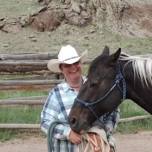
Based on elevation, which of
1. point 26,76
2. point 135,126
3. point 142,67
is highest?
point 142,67

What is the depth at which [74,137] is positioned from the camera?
4098mm

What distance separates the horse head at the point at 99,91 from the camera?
414 centimetres

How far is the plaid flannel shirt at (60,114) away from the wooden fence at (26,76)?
453 cm

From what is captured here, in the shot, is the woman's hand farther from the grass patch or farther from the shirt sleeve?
the grass patch

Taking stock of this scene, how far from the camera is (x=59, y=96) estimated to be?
13.8ft

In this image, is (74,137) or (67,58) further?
(67,58)

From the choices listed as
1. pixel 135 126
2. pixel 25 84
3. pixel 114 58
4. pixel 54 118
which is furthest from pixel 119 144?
pixel 114 58

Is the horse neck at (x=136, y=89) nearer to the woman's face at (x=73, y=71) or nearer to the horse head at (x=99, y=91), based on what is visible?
the horse head at (x=99, y=91)

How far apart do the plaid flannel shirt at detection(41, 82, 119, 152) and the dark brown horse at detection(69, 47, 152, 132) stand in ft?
0.29

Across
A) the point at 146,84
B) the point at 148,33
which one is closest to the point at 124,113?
the point at 146,84

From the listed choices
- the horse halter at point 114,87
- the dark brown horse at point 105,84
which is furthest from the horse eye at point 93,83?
the horse halter at point 114,87

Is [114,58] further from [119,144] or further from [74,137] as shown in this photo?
[119,144]

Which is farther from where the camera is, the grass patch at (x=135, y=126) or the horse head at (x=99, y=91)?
the grass patch at (x=135, y=126)

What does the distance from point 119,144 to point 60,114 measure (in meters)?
4.39
